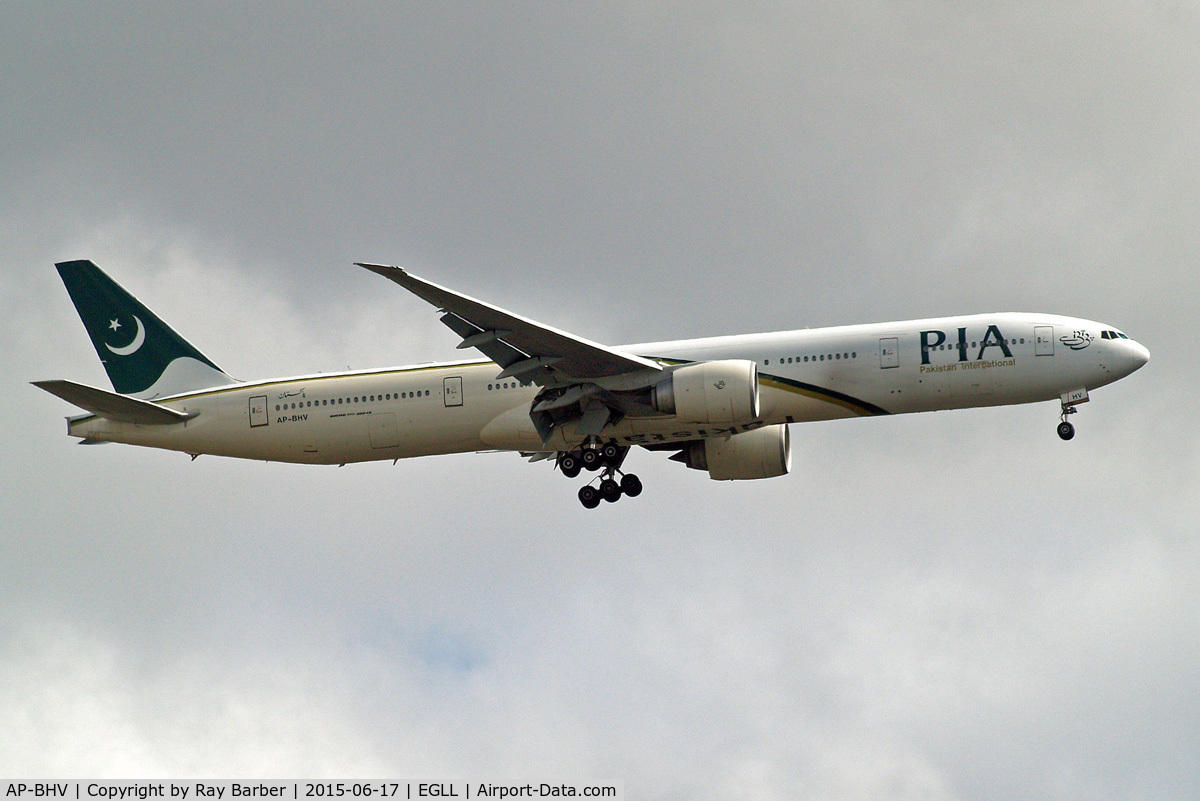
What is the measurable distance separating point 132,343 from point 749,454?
2118 centimetres

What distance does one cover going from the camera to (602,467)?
41625 millimetres

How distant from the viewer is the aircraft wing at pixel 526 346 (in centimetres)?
3594

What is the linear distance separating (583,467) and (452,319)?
720cm

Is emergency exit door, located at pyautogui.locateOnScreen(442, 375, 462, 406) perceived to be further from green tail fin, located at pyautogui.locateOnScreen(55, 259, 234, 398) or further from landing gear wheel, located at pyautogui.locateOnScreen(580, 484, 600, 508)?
green tail fin, located at pyautogui.locateOnScreen(55, 259, 234, 398)

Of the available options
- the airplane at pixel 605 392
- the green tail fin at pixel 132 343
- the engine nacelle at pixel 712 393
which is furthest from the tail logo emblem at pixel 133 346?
the engine nacelle at pixel 712 393

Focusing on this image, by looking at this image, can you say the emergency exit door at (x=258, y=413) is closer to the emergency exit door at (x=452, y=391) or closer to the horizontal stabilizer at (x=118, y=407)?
the horizontal stabilizer at (x=118, y=407)

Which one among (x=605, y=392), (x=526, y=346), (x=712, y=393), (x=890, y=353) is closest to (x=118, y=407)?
(x=526, y=346)

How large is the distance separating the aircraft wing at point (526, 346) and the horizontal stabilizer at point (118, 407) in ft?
36.0

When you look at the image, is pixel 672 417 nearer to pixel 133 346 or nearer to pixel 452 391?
pixel 452 391

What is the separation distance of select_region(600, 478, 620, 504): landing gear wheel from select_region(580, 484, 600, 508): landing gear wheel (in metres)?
0.19

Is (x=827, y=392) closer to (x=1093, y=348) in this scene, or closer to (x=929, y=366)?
(x=929, y=366)

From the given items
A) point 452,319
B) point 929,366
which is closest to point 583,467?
point 452,319

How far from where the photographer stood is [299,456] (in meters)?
42.3

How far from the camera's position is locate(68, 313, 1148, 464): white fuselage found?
37750mm
